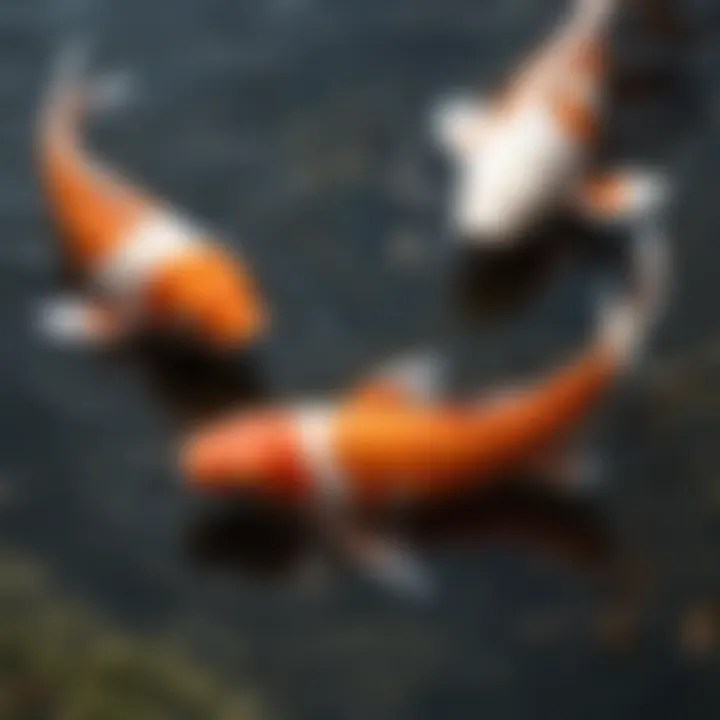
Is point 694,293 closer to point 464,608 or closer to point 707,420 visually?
point 707,420

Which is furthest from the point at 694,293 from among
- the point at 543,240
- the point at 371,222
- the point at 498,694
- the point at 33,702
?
the point at 33,702

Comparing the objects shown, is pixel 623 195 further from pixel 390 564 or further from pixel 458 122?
pixel 390 564

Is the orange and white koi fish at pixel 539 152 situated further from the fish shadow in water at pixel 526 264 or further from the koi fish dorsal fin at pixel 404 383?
the koi fish dorsal fin at pixel 404 383

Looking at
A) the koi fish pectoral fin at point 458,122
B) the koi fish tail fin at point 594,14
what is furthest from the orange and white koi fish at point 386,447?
the koi fish tail fin at point 594,14

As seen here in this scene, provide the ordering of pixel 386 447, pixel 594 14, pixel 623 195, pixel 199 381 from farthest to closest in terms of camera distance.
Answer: pixel 594 14
pixel 623 195
pixel 199 381
pixel 386 447

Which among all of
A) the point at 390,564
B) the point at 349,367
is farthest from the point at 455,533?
the point at 349,367

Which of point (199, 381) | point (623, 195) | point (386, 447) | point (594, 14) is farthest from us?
point (594, 14)

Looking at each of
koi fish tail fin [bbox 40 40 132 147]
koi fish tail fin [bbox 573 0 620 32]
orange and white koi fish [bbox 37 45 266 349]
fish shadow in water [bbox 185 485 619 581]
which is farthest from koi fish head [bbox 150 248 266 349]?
koi fish tail fin [bbox 573 0 620 32]
